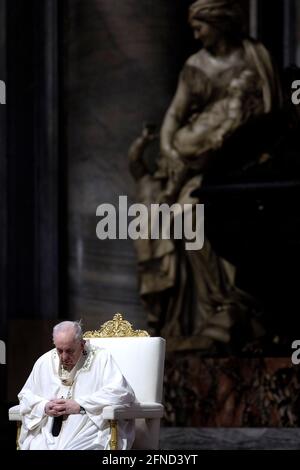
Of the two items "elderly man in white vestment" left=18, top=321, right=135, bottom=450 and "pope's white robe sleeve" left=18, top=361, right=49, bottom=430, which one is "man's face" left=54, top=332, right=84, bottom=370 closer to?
"elderly man in white vestment" left=18, top=321, right=135, bottom=450

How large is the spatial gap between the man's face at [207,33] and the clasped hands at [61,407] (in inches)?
250

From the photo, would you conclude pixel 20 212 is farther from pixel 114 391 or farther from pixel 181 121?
pixel 114 391

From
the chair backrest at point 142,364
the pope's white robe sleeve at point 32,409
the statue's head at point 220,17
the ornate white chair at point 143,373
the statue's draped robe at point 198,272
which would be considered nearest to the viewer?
the pope's white robe sleeve at point 32,409

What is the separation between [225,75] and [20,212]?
2.30 metres

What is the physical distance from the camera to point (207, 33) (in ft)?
40.2

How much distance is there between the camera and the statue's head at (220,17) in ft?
40.2

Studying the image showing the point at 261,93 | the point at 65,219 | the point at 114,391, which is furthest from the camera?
the point at 65,219

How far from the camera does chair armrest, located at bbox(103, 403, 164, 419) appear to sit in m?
6.48

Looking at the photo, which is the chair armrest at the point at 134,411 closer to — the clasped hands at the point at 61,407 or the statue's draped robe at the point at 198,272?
the clasped hands at the point at 61,407

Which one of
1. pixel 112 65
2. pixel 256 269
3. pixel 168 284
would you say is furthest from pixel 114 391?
pixel 112 65

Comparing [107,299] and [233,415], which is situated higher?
[107,299]

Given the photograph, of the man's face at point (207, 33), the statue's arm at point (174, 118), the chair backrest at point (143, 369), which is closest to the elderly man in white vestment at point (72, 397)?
the chair backrest at point (143, 369)

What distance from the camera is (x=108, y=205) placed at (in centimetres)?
1270

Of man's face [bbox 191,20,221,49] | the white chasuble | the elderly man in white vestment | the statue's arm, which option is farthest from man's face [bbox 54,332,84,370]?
man's face [bbox 191,20,221,49]
